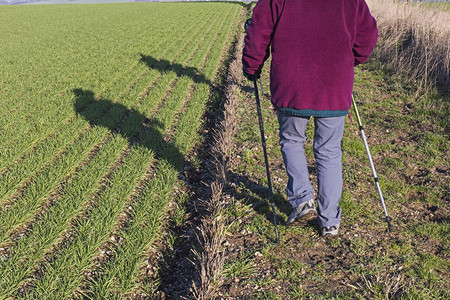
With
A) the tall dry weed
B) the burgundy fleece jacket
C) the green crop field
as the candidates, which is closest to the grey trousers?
the burgundy fleece jacket

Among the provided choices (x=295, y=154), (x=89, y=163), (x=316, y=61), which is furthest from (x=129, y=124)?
(x=316, y=61)

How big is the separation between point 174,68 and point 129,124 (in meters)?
5.50

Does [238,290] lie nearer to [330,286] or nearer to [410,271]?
[330,286]

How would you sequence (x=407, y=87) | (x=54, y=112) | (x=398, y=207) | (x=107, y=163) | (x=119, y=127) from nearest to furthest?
(x=398, y=207) → (x=107, y=163) → (x=119, y=127) → (x=54, y=112) → (x=407, y=87)

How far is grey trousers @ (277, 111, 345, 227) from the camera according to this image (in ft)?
12.2

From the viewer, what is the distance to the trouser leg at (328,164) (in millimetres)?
3699

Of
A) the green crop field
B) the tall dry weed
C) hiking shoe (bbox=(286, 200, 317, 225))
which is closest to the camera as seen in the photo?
the green crop field

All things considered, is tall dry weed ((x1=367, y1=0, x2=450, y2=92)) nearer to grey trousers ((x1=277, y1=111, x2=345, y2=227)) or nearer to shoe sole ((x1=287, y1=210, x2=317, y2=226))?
grey trousers ((x1=277, y1=111, x2=345, y2=227))

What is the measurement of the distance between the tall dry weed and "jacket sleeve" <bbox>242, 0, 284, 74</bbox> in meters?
6.73

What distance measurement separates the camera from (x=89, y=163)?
5.78 metres

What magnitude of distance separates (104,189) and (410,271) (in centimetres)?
397

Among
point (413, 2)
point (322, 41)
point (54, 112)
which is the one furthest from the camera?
point (413, 2)

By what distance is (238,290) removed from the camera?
345 cm

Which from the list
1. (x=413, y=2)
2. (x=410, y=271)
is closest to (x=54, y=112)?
(x=410, y=271)
